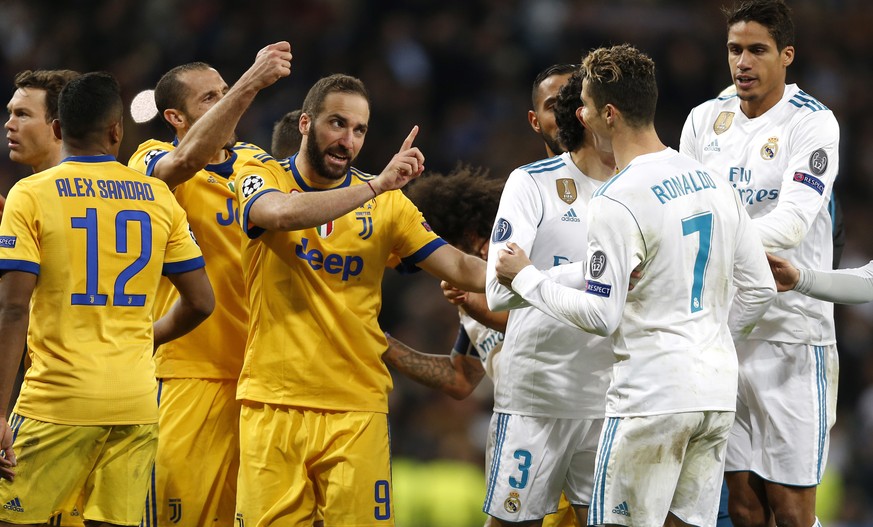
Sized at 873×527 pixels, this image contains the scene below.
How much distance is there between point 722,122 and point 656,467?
7.23 feet

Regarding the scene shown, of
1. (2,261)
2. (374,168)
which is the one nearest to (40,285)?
(2,261)

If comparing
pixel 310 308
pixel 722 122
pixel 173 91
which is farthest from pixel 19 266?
pixel 722 122

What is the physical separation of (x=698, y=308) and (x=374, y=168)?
953 cm

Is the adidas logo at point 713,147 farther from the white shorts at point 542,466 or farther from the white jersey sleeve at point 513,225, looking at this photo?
the white shorts at point 542,466

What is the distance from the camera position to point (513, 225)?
546cm

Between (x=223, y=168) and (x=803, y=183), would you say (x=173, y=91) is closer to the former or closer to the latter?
(x=223, y=168)

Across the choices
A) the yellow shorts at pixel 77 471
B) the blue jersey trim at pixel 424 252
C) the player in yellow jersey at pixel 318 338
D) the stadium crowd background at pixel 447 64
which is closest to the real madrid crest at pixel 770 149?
the blue jersey trim at pixel 424 252

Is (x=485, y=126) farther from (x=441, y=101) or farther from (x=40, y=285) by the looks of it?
(x=40, y=285)

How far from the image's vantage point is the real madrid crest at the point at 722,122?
617 cm

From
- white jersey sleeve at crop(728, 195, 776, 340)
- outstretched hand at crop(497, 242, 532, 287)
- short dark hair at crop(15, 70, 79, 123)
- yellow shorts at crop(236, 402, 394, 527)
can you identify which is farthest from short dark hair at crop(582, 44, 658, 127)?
short dark hair at crop(15, 70, 79, 123)

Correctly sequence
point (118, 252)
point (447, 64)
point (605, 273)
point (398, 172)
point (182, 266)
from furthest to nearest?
point (447, 64) → point (182, 266) → point (398, 172) → point (118, 252) → point (605, 273)

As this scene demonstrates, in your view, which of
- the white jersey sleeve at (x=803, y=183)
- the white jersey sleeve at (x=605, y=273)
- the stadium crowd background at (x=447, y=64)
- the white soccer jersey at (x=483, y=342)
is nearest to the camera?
the white jersey sleeve at (x=605, y=273)

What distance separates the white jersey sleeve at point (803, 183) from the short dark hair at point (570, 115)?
0.96 meters

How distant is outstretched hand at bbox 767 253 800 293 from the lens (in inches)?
217
